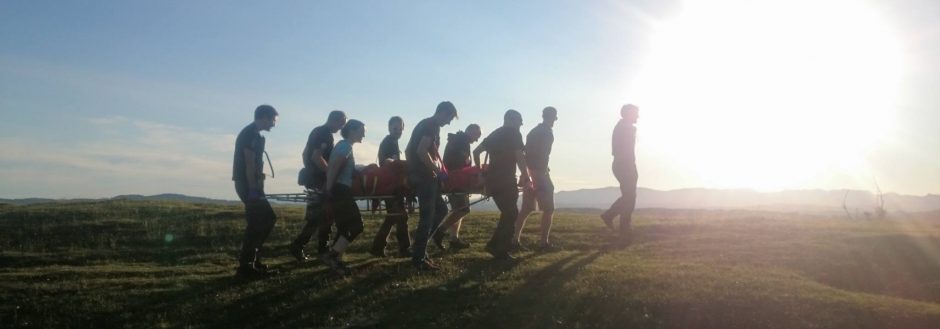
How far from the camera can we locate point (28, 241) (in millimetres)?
17422

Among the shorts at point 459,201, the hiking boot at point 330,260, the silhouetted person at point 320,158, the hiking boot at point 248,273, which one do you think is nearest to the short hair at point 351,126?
the silhouetted person at point 320,158

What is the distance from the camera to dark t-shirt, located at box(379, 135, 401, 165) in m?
13.1

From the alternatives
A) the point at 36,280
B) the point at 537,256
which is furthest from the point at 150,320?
the point at 537,256

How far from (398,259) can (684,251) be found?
553 centimetres

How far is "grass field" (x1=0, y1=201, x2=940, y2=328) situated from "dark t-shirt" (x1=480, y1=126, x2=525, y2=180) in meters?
1.44

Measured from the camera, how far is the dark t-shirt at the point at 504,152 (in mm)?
12094

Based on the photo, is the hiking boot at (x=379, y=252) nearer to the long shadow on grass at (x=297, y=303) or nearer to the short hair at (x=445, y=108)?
the long shadow on grass at (x=297, y=303)

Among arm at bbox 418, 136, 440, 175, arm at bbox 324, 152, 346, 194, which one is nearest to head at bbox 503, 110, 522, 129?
arm at bbox 418, 136, 440, 175

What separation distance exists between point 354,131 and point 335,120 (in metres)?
0.77

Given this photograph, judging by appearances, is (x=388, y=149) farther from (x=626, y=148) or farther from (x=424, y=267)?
(x=626, y=148)

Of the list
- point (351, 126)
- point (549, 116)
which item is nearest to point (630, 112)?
point (549, 116)

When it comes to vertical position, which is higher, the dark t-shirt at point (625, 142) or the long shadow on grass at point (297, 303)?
the dark t-shirt at point (625, 142)

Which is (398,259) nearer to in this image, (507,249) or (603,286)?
(507,249)

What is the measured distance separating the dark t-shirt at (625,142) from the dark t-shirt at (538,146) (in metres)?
2.03
